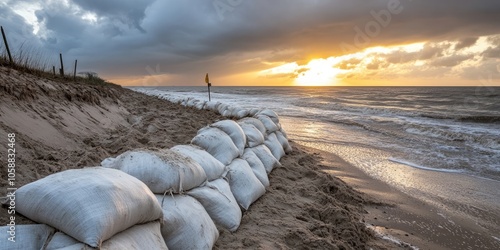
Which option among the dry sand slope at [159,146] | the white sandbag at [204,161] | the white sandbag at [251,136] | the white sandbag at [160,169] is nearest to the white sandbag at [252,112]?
the dry sand slope at [159,146]

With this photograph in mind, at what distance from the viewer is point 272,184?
342 centimetres

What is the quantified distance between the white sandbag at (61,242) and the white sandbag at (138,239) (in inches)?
4.3

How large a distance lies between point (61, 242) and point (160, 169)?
81 cm

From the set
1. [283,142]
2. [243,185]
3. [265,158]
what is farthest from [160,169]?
[283,142]

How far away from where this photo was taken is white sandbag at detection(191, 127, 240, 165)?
9.68 feet

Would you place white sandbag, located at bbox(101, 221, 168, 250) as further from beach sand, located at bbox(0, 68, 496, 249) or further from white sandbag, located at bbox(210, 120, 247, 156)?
white sandbag, located at bbox(210, 120, 247, 156)

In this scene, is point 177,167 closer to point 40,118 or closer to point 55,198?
point 55,198

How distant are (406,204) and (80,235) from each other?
330cm

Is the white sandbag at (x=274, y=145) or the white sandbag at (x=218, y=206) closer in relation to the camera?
the white sandbag at (x=218, y=206)

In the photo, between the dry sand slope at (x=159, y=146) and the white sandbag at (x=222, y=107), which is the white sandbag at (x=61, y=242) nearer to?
the dry sand slope at (x=159, y=146)

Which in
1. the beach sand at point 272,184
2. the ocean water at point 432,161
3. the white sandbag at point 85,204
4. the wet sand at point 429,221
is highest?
the white sandbag at point 85,204


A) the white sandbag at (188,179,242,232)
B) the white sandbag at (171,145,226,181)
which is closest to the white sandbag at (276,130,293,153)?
the white sandbag at (171,145,226,181)

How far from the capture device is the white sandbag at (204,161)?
2.42 metres

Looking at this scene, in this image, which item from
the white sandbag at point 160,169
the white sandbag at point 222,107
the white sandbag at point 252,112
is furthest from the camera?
the white sandbag at point 222,107
